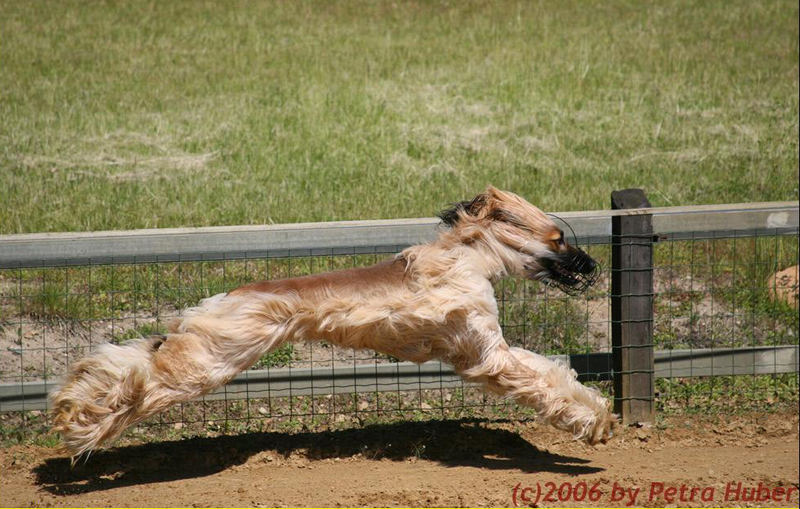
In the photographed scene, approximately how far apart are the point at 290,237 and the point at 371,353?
5.73 ft

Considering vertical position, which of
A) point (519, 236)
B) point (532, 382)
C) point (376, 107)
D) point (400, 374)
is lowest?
point (400, 374)

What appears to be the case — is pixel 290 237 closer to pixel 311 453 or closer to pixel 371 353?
pixel 311 453

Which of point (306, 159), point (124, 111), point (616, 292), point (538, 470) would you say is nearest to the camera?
point (538, 470)

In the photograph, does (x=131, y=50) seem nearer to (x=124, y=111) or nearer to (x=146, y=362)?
(x=124, y=111)

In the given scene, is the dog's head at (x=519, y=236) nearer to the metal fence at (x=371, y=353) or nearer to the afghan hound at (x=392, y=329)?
the afghan hound at (x=392, y=329)

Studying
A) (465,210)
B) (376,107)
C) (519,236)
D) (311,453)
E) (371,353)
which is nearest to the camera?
(519,236)

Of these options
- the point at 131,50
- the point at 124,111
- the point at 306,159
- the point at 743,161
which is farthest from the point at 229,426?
the point at 131,50

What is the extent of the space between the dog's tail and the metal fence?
0.85 metres

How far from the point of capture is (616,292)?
5.90m

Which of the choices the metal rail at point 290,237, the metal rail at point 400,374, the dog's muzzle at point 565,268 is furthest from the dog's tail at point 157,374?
the dog's muzzle at point 565,268

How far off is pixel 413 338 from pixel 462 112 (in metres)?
6.89

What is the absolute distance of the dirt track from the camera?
4.88 metres

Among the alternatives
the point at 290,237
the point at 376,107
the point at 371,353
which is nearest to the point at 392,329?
the point at 290,237

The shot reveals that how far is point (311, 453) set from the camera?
5.62 metres
